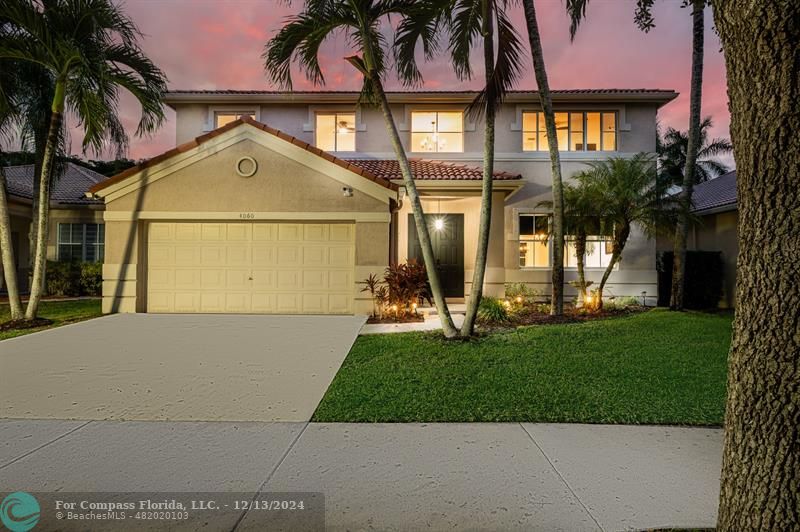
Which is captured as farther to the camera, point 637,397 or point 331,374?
point 331,374

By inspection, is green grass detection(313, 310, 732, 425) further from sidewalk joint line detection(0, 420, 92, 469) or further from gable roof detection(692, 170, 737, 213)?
gable roof detection(692, 170, 737, 213)

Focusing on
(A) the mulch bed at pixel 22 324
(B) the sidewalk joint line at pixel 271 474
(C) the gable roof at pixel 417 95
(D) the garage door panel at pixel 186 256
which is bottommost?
(B) the sidewalk joint line at pixel 271 474

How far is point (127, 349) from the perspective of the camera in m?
6.91

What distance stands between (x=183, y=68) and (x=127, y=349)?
436 inches

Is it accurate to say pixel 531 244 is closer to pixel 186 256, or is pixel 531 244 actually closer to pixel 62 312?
pixel 186 256

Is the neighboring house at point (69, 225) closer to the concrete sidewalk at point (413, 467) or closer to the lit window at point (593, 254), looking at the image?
A: the concrete sidewalk at point (413, 467)

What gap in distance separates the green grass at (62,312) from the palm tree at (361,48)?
7.35 metres

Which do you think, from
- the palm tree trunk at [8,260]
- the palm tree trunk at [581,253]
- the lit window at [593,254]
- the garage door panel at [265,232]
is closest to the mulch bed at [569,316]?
the palm tree trunk at [581,253]

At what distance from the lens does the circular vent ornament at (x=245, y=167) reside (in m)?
10.2

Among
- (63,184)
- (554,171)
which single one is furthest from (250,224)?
(63,184)

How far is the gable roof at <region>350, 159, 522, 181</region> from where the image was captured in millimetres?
11203

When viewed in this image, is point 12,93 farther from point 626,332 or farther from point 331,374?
point 626,332

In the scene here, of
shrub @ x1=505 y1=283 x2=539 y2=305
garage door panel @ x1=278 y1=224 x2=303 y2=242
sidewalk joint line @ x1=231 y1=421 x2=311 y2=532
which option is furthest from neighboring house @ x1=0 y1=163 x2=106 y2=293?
sidewalk joint line @ x1=231 y1=421 x2=311 y2=532

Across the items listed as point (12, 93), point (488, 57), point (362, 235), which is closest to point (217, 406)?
point (362, 235)
